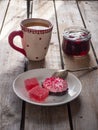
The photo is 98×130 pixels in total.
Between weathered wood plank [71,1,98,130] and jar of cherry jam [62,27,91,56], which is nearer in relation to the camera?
weathered wood plank [71,1,98,130]

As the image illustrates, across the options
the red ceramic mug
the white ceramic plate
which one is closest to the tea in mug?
the red ceramic mug

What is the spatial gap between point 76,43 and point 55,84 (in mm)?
242

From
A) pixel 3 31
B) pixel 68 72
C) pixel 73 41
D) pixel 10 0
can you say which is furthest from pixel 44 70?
pixel 10 0

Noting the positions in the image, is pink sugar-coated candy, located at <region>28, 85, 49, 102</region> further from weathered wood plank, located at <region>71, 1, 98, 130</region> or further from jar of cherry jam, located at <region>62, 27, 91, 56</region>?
jar of cherry jam, located at <region>62, 27, 91, 56</region>

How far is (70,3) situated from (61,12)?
0.18 metres

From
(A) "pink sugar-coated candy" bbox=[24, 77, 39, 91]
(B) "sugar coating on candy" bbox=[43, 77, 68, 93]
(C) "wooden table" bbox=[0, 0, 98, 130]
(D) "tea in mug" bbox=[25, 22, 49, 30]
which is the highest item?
(D) "tea in mug" bbox=[25, 22, 49, 30]

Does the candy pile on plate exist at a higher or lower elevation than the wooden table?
higher

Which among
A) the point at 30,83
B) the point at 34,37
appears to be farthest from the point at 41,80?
the point at 34,37

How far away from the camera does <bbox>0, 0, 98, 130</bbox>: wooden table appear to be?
0.62 meters

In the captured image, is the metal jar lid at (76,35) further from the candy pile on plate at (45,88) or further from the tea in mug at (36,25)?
the candy pile on plate at (45,88)

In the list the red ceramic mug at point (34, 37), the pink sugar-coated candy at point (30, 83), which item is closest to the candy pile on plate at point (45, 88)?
the pink sugar-coated candy at point (30, 83)

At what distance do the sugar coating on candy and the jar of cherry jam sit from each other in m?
0.22

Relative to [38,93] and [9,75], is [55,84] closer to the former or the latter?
[38,93]

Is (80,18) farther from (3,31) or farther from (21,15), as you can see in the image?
(3,31)
